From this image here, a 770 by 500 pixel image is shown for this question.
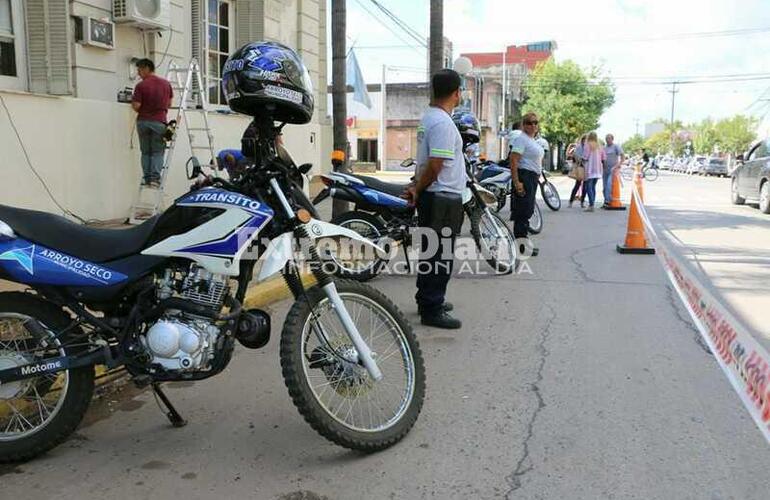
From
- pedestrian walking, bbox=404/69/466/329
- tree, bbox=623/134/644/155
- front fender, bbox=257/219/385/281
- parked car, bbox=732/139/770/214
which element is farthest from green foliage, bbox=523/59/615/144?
tree, bbox=623/134/644/155

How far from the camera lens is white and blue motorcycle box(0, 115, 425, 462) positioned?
3225mm

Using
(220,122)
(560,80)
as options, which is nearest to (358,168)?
(560,80)

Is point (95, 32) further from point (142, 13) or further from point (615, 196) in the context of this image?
point (615, 196)

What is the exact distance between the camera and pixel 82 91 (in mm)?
8250

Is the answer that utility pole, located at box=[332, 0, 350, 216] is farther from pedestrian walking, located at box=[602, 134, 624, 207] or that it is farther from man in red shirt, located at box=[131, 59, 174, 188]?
pedestrian walking, located at box=[602, 134, 624, 207]

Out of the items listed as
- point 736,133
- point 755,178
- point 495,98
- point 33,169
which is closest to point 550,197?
point 755,178

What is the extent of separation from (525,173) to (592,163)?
6541mm

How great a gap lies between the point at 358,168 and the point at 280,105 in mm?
36166

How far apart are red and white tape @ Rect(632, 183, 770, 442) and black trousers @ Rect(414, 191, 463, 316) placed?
6.57 ft

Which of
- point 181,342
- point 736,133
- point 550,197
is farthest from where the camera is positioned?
point 736,133

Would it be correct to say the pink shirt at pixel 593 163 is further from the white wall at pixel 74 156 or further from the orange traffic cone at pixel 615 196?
the white wall at pixel 74 156

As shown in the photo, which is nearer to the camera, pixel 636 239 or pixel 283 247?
pixel 283 247

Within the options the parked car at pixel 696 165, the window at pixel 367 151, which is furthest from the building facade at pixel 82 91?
the parked car at pixel 696 165

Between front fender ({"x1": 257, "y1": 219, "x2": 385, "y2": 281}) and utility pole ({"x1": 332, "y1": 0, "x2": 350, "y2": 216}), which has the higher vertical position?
utility pole ({"x1": 332, "y1": 0, "x2": 350, "y2": 216})
